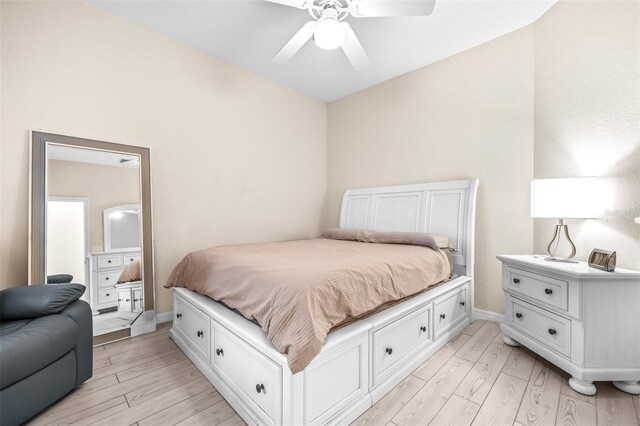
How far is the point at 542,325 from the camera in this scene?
1.88 meters

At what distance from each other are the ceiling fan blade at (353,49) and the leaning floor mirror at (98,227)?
6.63 ft

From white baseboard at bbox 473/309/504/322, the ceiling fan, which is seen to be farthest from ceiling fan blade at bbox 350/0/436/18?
white baseboard at bbox 473/309/504/322

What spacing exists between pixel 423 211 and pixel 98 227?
3.13 metres

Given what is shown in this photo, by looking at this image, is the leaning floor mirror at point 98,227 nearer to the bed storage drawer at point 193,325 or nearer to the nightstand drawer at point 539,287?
the bed storage drawer at point 193,325

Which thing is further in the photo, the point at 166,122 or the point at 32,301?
the point at 166,122

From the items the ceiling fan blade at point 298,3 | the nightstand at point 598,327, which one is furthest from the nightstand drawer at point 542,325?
the ceiling fan blade at point 298,3

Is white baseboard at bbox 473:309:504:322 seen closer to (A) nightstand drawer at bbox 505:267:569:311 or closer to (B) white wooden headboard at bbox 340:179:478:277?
(B) white wooden headboard at bbox 340:179:478:277

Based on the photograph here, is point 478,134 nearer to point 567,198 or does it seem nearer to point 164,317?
point 567,198

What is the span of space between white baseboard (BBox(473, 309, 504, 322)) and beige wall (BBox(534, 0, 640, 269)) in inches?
29.5

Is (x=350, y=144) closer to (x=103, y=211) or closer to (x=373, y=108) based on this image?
(x=373, y=108)

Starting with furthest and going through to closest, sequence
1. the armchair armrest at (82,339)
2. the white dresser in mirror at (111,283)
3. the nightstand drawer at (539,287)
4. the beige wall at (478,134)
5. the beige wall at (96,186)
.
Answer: the beige wall at (478,134)
the white dresser in mirror at (111,283)
the beige wall at (96,186)
the nightstand drawer at (539,287)
the armchair armrest at (82,339)

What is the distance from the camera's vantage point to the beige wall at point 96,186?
2133mm

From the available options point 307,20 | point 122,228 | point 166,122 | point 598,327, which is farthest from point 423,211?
point 122,228

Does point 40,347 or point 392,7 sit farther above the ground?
point 392,7
